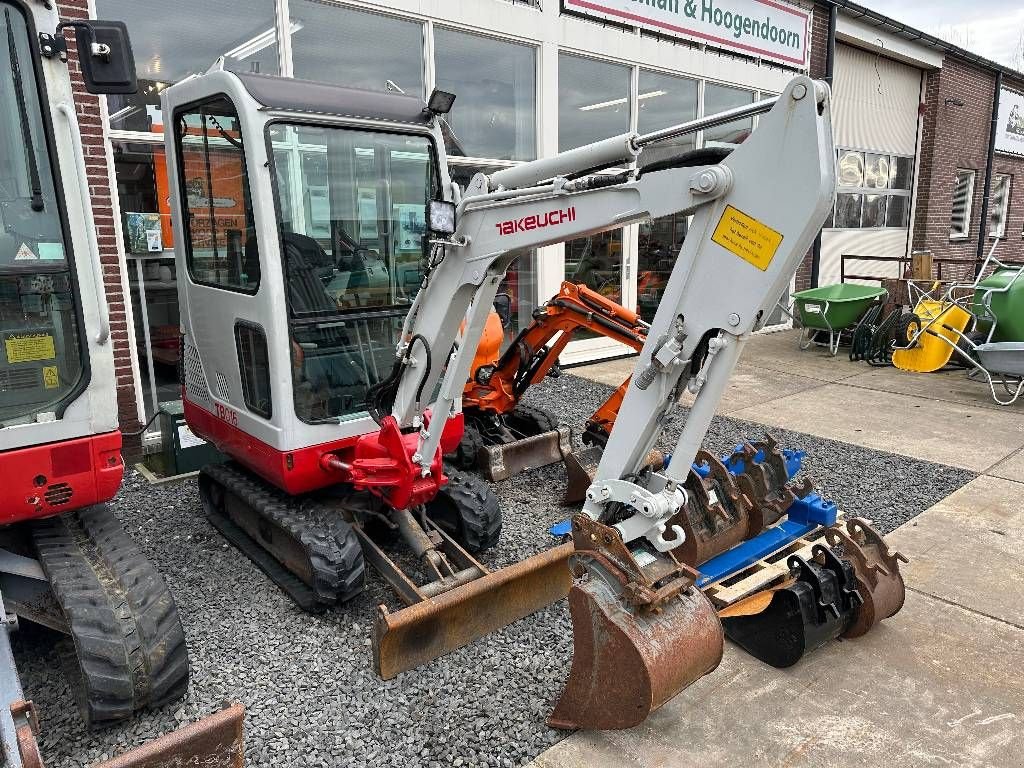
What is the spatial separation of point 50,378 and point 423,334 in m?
1.54

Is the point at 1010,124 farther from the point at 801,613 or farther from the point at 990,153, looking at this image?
the point at 801,613

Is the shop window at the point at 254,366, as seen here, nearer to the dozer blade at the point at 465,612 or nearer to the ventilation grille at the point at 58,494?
the ventilation grille at the point at 58,494

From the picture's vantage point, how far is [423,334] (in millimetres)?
3490

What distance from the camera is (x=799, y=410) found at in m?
7.75

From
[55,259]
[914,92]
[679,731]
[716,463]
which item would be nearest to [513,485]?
[716,463]

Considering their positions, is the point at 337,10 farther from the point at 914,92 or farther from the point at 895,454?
the point at 914,92

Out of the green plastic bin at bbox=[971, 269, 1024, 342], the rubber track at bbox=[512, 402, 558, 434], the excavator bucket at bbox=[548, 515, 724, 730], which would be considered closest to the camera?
the excavator bucket at bbox=[548, 515, 724, 730]

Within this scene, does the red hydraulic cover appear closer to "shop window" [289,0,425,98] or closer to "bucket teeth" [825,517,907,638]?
"bucket teeth" [825,517,907,638]

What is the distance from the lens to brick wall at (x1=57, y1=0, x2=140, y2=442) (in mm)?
5262

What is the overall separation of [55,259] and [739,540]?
3417 millimetres

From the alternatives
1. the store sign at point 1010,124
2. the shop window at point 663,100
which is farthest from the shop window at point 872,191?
the shop window at point 663,100

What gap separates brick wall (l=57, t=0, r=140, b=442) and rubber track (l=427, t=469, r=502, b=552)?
292 cm

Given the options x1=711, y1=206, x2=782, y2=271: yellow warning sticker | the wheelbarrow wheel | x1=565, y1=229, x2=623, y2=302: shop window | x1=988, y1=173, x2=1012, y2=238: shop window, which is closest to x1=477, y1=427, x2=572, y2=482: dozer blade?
x1=711, y1=206, x2=782, y2=271: yellow warning sticker

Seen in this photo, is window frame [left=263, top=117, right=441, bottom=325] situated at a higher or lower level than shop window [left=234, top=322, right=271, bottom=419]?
higher
